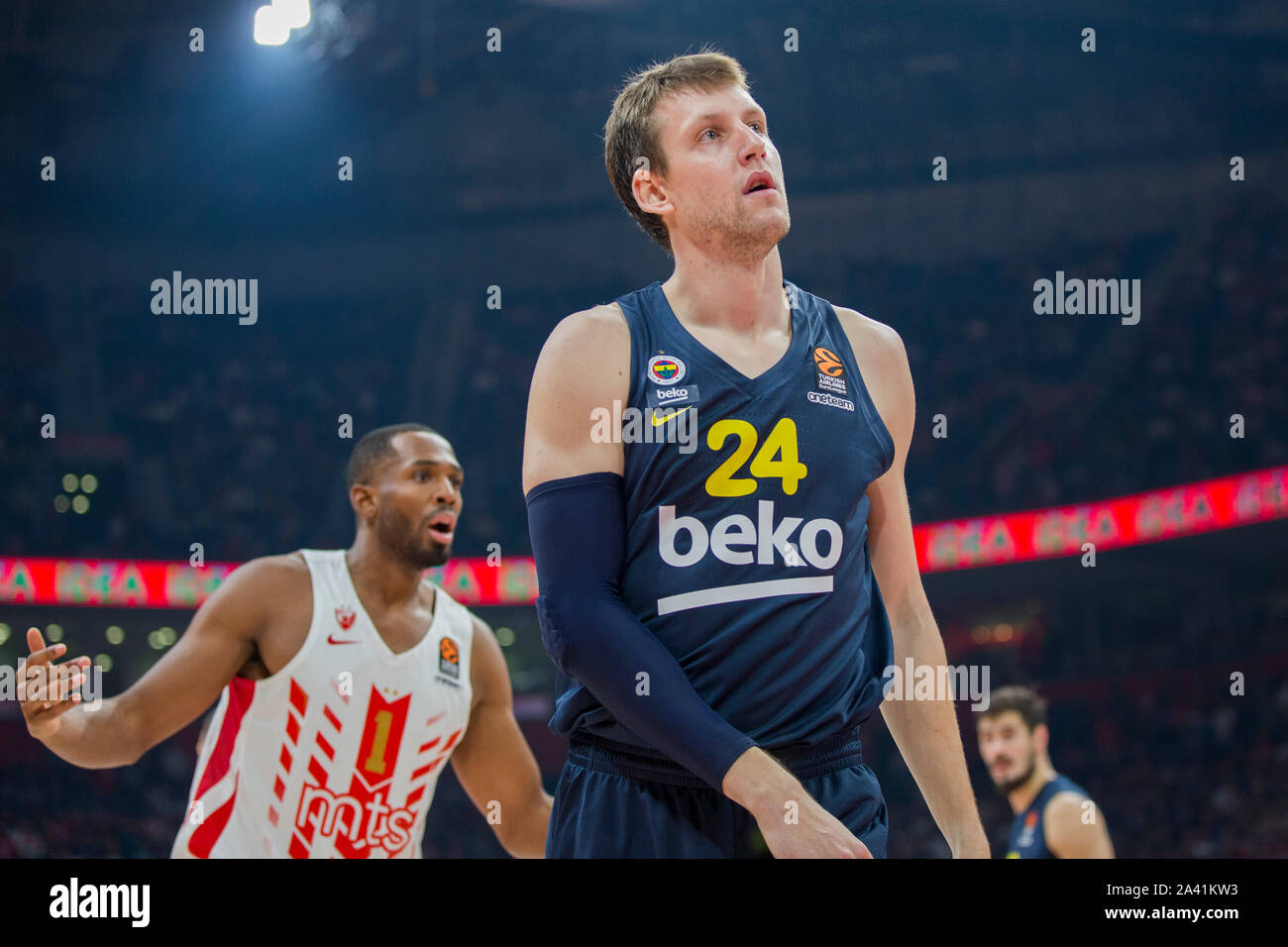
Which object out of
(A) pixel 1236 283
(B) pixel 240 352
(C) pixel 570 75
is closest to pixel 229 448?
(B) pixel 240 352

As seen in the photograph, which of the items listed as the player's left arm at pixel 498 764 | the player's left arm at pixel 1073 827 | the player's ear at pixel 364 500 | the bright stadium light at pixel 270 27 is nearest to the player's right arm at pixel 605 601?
the player's left arm at pixel 498 764

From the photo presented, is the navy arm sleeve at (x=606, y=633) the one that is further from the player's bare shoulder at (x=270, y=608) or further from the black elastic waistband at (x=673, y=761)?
the player's bare shoulder at (x=270, y=608)

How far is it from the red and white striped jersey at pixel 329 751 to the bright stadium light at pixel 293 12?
40.8 feet

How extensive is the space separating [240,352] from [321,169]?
9.17ft

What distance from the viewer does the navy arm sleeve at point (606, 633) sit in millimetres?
1824

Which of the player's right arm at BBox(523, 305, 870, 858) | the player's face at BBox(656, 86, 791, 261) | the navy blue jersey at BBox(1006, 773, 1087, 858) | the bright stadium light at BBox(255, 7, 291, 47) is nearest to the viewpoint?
the player's right arm at BBox(523, 305, 870, 858)

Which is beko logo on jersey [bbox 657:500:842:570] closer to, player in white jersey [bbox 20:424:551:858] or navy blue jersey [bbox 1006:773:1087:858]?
player in white jersey [bbox 20:424:551:858]

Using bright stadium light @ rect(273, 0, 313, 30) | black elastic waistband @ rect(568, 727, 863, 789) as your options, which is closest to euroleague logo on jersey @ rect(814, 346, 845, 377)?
black elastic waistband @ rect(568, 727, 863, 789)

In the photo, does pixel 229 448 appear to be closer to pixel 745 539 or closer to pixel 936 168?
pixel 936 168

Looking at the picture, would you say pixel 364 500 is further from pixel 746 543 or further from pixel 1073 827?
pixel 1073 827

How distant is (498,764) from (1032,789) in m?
2.63


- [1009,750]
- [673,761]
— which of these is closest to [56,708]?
[673,761]

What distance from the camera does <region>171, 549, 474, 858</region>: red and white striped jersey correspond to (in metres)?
3.61

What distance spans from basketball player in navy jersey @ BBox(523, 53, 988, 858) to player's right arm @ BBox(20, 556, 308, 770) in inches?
54.6
